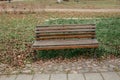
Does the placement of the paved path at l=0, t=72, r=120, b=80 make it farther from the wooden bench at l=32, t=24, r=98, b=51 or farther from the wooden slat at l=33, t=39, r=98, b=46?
the wooden bench at l=32, t=24, r=98, b=51

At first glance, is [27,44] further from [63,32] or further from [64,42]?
[64,42]

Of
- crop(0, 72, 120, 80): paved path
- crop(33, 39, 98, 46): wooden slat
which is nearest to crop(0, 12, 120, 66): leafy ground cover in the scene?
crop(33, 39, 98, 46): wooden slat

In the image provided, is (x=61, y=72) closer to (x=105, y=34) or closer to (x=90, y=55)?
(x=90, y=55)

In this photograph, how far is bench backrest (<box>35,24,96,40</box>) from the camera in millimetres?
6746

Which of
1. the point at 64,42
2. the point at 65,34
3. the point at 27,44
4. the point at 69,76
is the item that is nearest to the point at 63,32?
the point at 65,34

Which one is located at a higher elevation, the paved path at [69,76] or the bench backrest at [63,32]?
the bench backrest at [63,32]

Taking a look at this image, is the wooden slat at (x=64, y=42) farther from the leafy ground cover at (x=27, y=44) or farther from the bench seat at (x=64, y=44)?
the leafy ground cover at (x=27, y=44)

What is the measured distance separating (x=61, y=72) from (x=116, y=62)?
153cm

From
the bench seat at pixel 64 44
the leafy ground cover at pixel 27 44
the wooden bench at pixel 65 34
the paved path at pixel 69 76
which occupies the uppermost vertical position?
the wooden bench at pixel 65 34

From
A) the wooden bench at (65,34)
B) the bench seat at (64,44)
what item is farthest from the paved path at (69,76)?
the wooden bench at (65,34)

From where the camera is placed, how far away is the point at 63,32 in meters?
6.84

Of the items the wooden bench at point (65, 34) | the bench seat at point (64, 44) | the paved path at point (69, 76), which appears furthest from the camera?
the wooden bench at point (65, 34)

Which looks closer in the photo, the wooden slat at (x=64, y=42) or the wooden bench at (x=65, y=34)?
the wooden slat at (x=64, y=42)

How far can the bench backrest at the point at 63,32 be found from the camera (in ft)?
22.1
